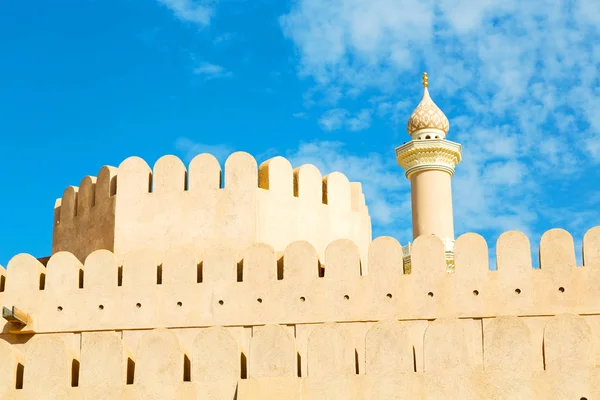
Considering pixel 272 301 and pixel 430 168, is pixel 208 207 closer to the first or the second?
pixel 272 301

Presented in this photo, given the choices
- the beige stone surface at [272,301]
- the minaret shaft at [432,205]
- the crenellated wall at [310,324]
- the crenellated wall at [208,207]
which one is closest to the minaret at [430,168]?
the minaret shaft at [432,205]

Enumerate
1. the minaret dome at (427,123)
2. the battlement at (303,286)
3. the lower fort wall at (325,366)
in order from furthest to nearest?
the minaret dome at (427,123)
the battlement at (303,286)
the lower fort wall at (325,366)

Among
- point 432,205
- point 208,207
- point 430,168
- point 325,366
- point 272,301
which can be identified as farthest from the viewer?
point 430,168

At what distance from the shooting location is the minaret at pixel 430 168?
21.0 m

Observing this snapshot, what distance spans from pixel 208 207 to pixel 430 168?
1039 cm

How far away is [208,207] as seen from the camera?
1265 cm

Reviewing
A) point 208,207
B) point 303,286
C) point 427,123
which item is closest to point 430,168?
point 427,123

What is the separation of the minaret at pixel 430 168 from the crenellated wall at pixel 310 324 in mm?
8439

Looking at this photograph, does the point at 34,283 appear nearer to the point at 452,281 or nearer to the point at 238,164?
the point at 238,164

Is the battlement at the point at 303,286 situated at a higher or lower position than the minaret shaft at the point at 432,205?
lower

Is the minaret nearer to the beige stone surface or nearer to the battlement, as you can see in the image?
the beige stone surface

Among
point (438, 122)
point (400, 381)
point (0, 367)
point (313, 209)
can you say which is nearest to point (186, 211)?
point (313, 209)

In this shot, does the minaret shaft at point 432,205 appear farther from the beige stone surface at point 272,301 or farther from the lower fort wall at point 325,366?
the lower fort wall at point 325,366

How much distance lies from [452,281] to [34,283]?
5246mm
